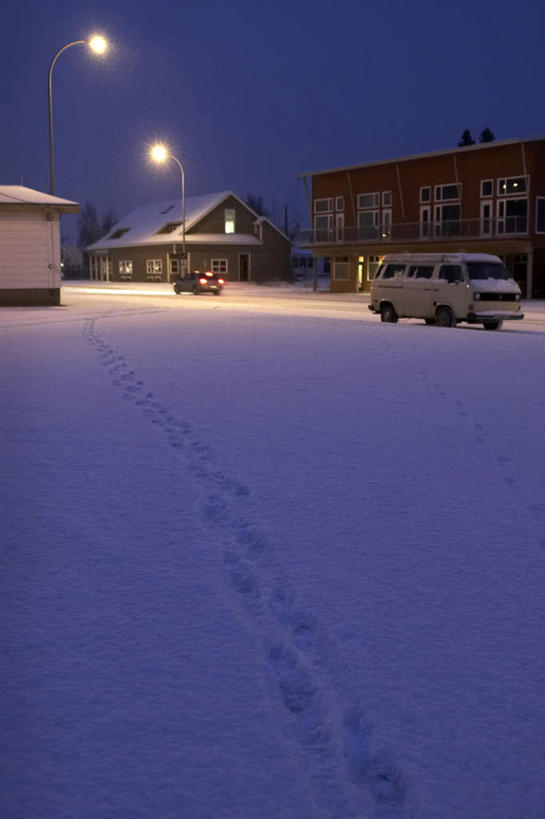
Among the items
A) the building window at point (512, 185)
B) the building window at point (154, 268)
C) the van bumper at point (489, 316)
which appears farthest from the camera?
the building window at point (154, 268)

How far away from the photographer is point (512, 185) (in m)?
47.5

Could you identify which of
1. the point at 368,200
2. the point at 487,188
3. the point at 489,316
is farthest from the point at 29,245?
the point at 368,200

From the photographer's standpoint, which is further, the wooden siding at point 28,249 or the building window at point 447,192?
the building window at point 447,192

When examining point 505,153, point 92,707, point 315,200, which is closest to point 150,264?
point 315,200

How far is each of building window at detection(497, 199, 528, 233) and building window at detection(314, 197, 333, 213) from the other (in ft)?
51.0

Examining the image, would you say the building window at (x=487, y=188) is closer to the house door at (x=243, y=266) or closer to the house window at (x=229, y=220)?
the house door at (x=243, y=266)

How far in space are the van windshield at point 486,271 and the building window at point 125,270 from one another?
61365 mm

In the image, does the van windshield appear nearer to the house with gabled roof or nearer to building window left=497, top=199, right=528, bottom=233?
building window left=497, top=199, right=528, bottom=233

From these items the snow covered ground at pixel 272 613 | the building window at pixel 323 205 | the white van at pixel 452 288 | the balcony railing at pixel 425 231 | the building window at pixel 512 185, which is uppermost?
the building window at pixel 323 205

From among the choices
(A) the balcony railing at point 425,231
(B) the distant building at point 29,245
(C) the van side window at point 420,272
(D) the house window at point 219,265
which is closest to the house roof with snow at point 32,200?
(B) the distant building at point 29,245

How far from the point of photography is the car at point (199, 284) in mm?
52281

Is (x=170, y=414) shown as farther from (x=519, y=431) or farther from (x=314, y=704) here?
(x=314, y=704)

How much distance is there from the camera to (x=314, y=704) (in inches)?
146

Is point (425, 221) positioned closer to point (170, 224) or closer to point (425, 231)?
point (425, 231)
